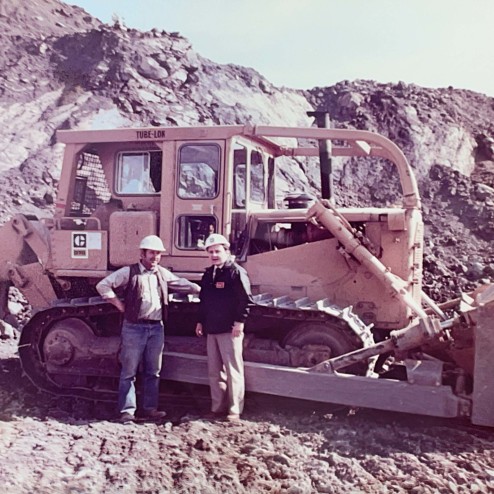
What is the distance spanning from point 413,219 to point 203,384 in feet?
9.20

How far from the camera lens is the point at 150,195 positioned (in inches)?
275

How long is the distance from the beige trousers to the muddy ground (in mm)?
229

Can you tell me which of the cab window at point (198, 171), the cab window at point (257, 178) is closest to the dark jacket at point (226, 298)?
the cab window at point (198, 171)

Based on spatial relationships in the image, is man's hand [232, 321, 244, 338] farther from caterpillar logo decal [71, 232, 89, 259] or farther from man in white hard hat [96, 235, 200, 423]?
caterpillar logo decal [71, 232, 89, 259]

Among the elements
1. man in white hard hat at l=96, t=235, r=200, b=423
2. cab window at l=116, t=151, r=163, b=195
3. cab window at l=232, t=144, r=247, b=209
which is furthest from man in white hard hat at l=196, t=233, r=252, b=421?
cab window at l=116, t=151, r=163, b=195

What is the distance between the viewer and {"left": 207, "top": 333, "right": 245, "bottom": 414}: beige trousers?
5.98 meters

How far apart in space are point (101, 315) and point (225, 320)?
174 cm

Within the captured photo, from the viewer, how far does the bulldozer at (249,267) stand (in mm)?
5945

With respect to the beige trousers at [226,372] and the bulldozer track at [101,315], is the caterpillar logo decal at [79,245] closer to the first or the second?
the bulldozer track at [101,315]

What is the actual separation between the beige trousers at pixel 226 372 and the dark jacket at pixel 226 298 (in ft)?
0.44

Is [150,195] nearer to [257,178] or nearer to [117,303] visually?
[257,178]

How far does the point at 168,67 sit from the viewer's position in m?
20.6

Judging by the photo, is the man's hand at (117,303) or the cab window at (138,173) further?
the cab window at (138,173)

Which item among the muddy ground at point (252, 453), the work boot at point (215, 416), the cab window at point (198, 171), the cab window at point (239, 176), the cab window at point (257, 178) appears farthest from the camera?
the cab window at point (257, 178)
